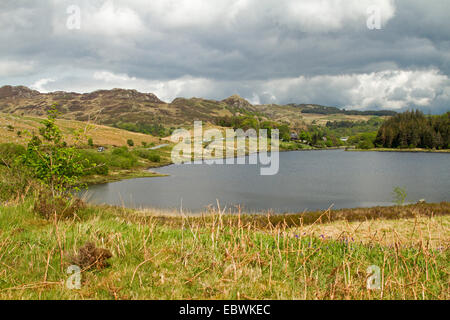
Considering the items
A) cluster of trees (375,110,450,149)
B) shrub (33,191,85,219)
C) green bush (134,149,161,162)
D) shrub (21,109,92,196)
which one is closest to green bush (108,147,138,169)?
green bush (134,149,161,162)

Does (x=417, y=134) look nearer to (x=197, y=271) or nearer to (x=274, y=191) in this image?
(x=274, y=191)

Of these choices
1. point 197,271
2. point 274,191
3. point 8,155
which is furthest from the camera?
point 274,191

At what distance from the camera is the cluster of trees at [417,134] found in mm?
163250

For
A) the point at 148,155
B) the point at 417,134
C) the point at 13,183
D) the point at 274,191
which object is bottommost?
the point at 274,191

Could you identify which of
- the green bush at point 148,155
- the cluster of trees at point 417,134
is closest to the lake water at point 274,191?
the green bush at point 148,155

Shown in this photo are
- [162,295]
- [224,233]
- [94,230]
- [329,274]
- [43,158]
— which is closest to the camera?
[162,295]

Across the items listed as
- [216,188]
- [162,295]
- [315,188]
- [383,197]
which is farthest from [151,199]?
[162,295]

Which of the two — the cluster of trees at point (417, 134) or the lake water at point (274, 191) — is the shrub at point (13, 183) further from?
the cluster of trees at point (417, 134)

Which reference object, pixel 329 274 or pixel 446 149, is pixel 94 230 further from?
pixel 446 149

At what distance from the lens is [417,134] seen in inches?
6624

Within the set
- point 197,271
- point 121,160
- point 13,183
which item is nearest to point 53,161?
point 13,183

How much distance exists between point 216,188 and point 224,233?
49844 mm
